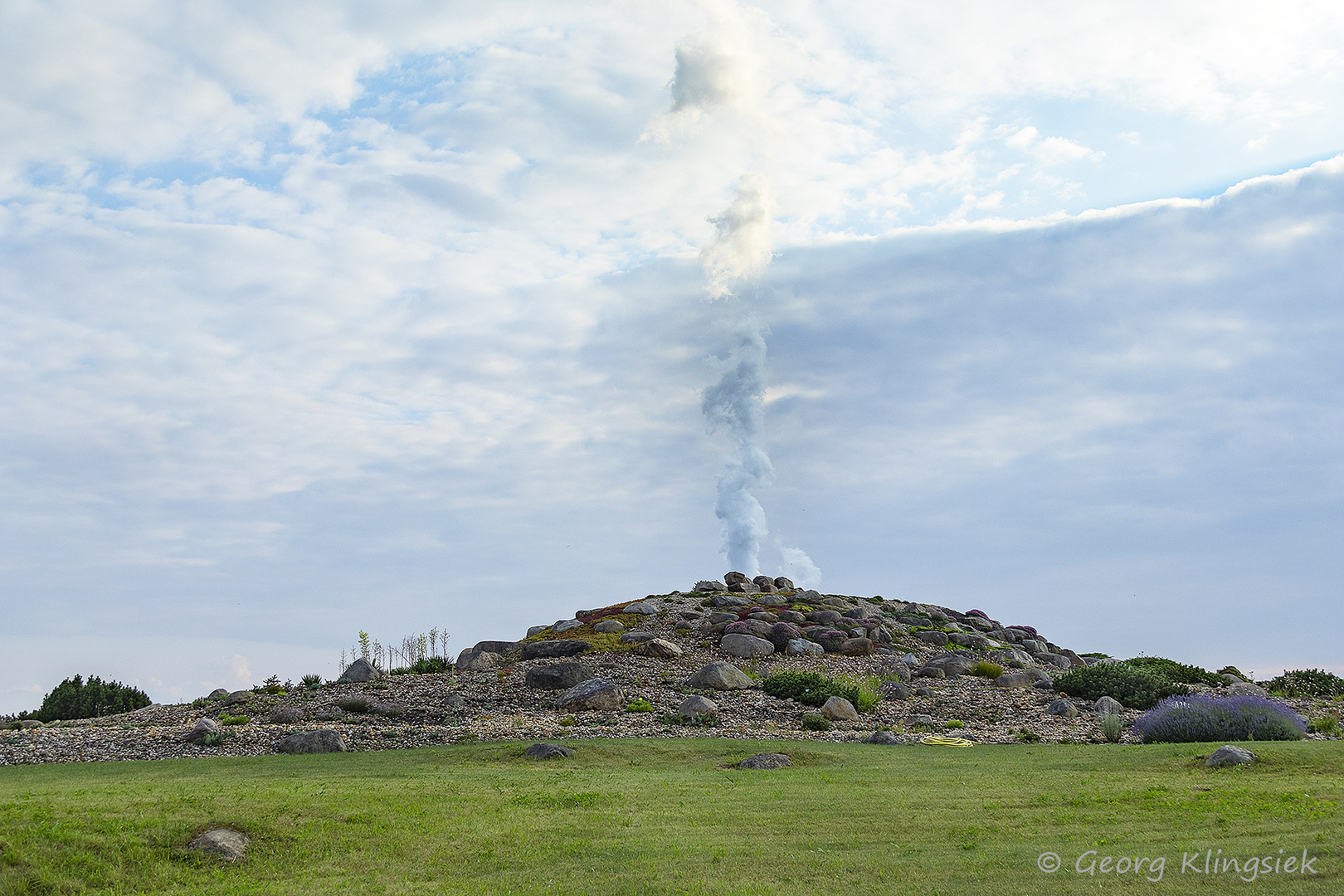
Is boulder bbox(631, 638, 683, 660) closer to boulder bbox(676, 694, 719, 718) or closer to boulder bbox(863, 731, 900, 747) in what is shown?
boulder bbox(676, 694, 719, 718)

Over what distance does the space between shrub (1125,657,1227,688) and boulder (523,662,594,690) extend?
56.2ft

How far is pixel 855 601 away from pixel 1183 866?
3629 cm

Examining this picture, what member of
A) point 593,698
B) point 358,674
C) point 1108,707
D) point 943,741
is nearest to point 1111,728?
point 1108,707

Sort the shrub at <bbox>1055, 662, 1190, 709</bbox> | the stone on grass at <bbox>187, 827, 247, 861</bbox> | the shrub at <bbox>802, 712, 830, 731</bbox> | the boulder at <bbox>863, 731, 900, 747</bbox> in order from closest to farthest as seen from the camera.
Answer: the stone on grass at <bbox>187, 827, 247, 861</bbox> < the boulder at <bbox>863, 731, 900, 747</bbox> < the shrub at <bbox>802, 712, 830, 731</bbox> < the shrub at <bbox>1055, 662, 1190, 709</bbox>

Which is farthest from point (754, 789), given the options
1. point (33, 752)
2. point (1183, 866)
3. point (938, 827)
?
point (33, 752)

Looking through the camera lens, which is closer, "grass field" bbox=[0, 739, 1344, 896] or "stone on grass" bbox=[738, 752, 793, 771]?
"grass field" bbox=[0, 739, 1344, 896]

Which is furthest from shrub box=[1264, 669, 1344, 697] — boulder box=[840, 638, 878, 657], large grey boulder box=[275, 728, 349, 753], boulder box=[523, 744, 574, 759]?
large grey boulder box=[275, 728, 349, 753]

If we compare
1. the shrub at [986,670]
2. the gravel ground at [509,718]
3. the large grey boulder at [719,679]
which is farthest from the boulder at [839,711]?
the shrub at [986,670]

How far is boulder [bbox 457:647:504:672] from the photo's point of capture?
29.5 meters

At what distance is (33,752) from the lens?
60.5 ft

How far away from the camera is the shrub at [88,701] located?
29.4 metres

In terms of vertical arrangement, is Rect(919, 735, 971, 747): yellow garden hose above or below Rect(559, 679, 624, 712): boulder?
below

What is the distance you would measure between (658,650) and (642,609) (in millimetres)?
7696

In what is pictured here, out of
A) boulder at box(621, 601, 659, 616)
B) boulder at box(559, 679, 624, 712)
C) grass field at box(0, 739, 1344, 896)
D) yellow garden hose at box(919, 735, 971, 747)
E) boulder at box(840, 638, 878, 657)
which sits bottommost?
yellow garden hose at box(919, 735, 971, 747)
